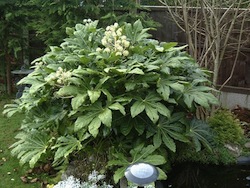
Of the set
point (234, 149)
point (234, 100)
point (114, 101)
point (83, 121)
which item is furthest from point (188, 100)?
point (234, 100)

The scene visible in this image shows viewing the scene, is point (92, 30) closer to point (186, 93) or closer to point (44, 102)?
point (44, 102)

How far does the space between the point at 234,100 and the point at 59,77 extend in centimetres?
338

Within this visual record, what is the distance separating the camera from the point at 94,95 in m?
3.13

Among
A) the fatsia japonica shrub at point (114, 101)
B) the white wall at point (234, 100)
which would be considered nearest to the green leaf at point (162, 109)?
the fatsia japonica shrub at point (114, 101)

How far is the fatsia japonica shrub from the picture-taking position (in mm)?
3223

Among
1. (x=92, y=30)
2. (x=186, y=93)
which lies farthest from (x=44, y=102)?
(x=186, y=93)

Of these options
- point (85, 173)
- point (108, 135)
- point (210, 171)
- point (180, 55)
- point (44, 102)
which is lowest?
point (210, 171)

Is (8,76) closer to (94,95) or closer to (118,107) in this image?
(94,95)

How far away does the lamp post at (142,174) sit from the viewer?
1667mm

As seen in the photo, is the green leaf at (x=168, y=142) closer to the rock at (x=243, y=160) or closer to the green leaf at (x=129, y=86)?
the green leaf at (x=129, y=86)

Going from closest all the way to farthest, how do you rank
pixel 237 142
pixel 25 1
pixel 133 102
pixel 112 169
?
pixel 133 102
pixel 112 169
pixel 237 142
pixel 25 1

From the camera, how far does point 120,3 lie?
221 inches

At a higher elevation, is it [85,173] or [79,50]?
[79,50]

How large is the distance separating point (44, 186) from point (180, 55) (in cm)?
191
